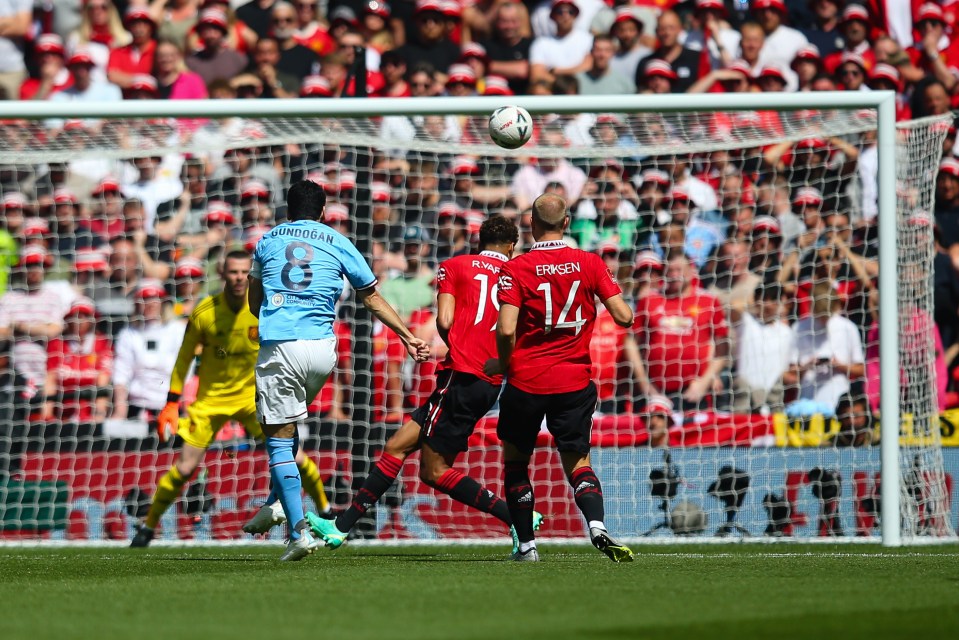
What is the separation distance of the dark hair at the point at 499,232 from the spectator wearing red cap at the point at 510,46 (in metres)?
5.87

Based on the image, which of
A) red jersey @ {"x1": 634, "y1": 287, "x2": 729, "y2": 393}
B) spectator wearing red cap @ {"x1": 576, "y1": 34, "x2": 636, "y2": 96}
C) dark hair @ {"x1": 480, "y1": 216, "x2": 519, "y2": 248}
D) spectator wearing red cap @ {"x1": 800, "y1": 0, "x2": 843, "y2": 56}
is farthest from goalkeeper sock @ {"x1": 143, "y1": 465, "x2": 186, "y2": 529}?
spectator wearing red cap @ {"x1": 800, "y1": 0, "x2": 843, "y2": 56}

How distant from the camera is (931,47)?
13320 millimetres

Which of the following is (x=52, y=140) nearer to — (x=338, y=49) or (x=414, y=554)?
(x=338, y=49)

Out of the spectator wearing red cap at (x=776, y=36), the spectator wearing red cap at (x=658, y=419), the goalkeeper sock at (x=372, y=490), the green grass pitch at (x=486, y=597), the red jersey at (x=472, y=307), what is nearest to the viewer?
the green grass pitch at (x=486, y=597)

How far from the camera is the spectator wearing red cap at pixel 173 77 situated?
13.8 metres

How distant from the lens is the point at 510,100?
930 centimetres

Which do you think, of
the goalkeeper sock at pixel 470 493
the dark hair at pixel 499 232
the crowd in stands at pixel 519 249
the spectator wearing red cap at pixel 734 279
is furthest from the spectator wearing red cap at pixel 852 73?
the goalkeeper sock at pixel 470 493

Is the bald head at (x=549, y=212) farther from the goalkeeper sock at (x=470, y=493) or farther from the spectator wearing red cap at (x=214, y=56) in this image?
the spectator wearing red cap at (x=214, y=56)

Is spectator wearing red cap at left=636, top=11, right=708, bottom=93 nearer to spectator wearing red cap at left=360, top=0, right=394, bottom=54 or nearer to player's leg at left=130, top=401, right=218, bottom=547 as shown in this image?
spectator wearing red cap at left=360, top=0, right=394, bottom=54

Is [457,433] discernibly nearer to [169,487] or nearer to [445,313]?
[445,313]

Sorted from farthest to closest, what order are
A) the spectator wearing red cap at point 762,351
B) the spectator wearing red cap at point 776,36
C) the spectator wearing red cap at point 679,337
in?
the spectator wearing red cap at point 776,36, the spectator wearing red cap at point 679,337, the spectator wearing red cap at point 762,351

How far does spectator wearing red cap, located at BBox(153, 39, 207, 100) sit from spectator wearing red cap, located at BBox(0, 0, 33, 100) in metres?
1.59

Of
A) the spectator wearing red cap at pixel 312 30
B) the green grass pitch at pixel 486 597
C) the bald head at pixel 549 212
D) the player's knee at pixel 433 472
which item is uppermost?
the spectator wearing red cap at pixel 312 30

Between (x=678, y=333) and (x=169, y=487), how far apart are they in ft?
14.2
